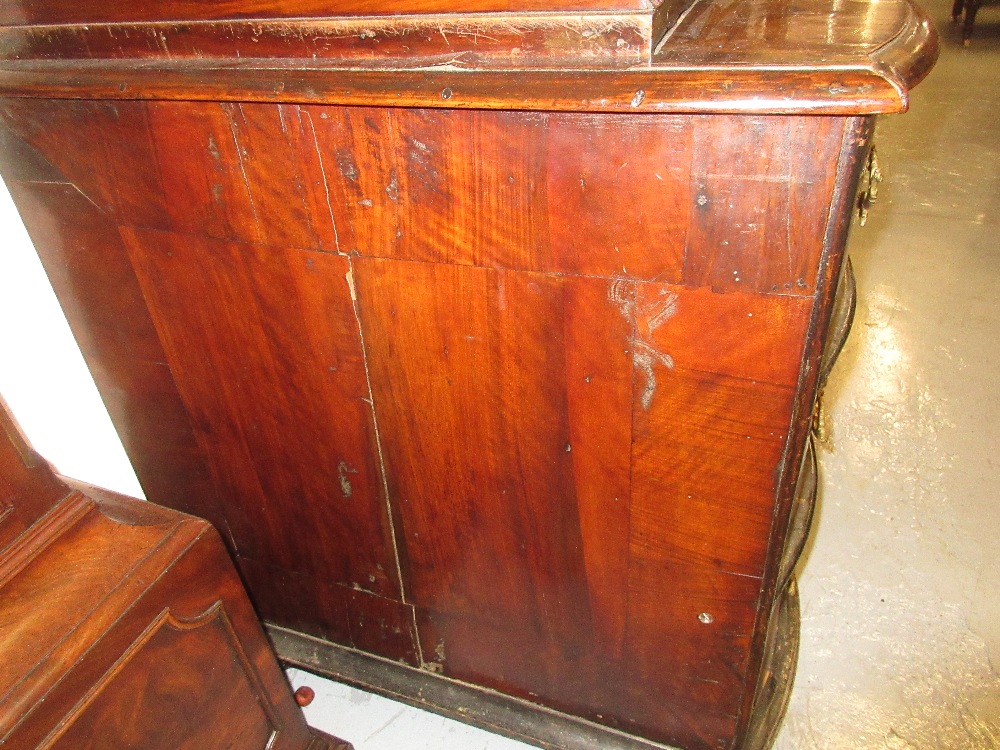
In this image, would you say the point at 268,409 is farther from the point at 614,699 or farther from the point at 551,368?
the point at 614,699

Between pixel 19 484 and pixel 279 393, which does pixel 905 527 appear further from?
pixel 19 484

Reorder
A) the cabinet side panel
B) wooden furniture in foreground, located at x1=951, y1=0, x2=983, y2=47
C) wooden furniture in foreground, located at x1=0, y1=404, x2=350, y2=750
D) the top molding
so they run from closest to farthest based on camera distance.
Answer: the top molding < wooden furniture in foreground, located at x1=0, y1=404, x2=350, y2=750 < the cabinet side panel < wooden furniture in foreground, located at x1=951, y1=0, x2=983, y2=47

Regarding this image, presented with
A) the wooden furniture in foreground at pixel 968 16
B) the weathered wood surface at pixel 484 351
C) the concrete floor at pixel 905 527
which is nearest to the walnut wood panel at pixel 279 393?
the weathered wood surface at pixel 484 351

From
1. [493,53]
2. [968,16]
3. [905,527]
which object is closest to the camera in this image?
[493,53]

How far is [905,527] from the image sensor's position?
1666 mm

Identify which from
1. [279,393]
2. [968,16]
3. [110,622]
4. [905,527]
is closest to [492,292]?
[279,393]

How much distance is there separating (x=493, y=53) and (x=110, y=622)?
664 millimetres

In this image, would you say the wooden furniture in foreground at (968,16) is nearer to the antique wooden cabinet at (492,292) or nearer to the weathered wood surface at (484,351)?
the antique wooden cabinet at (492,292)

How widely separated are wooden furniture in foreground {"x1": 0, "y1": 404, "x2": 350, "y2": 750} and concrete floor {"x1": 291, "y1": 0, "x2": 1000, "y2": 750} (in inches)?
19.7

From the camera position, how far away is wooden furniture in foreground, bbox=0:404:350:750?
0.69 meters

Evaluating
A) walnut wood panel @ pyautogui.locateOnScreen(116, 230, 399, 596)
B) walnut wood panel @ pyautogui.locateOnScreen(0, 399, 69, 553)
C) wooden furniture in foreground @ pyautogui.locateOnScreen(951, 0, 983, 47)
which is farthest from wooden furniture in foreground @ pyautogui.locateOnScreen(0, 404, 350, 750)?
wooden furniture in foreground @ pyautogui.locateOnScreen(951, 0, 983, 47)

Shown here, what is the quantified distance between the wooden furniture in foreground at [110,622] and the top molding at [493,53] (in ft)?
1.34

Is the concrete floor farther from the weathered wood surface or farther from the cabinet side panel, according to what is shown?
the cabinet side panel

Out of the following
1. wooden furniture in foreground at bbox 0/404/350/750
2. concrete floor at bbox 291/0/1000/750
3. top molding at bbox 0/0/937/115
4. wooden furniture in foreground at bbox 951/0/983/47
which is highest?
top molding at bbox 0/0/937/115
